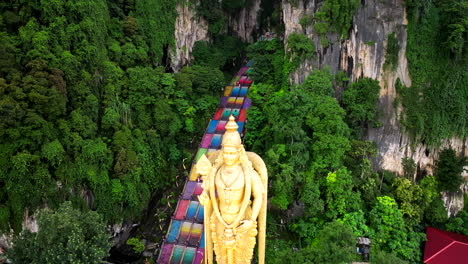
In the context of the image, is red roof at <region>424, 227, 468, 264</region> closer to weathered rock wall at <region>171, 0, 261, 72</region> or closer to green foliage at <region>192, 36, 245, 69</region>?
green foliage at <region>192, 36, 245, 69</region>

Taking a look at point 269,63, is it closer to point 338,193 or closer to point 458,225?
point 338,193

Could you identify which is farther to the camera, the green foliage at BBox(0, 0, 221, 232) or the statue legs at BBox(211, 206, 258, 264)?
the green foliage at BBox(0, 0, 221, 232)

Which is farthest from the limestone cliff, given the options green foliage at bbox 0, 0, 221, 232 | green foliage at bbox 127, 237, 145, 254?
green foliage at bbox 127, 237, 145, 254

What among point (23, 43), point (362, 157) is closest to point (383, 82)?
point (362, 157)

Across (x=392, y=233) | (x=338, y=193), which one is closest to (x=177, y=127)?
(x=338, y=193)

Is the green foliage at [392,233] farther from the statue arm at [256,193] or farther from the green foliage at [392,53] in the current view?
the statue arm at [256,193]

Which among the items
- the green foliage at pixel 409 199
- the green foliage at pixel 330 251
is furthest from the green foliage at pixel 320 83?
the green foliage at pixel 330 251

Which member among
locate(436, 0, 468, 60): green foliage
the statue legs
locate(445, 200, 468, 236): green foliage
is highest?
locate(436, 0, 468, 60): green foliage

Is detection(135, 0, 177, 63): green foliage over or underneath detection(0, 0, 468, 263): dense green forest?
over
